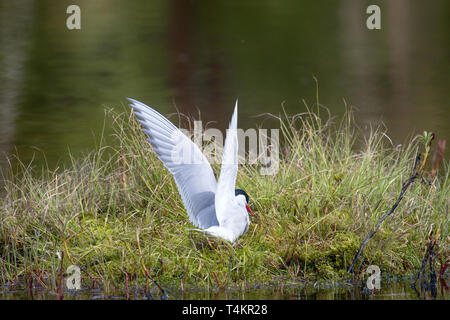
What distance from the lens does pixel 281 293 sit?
17.6 ft

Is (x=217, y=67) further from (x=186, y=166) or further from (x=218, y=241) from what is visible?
(x=218, y=241)

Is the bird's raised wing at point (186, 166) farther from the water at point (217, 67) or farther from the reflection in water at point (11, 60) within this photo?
the reflection in water at point (11, 60)

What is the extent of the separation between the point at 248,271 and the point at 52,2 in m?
23.9

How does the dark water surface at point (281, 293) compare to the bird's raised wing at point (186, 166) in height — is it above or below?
below

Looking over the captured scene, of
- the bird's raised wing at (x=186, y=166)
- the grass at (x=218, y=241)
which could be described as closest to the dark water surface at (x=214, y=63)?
the grass at (x=218, y=241)

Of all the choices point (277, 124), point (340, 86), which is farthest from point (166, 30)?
point (277, 124)

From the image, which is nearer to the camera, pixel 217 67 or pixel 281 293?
pixel 281 293

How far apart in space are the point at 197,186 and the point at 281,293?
1036 millimetres

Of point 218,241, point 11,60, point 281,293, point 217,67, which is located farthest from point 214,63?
point 281,293

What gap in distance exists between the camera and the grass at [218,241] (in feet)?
18.6

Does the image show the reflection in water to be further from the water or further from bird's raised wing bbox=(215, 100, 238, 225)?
bird's raised wing bbox=(215, 100, 238, 225)

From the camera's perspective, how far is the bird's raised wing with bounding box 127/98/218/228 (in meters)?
5.82

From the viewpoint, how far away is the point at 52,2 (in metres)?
27.8
